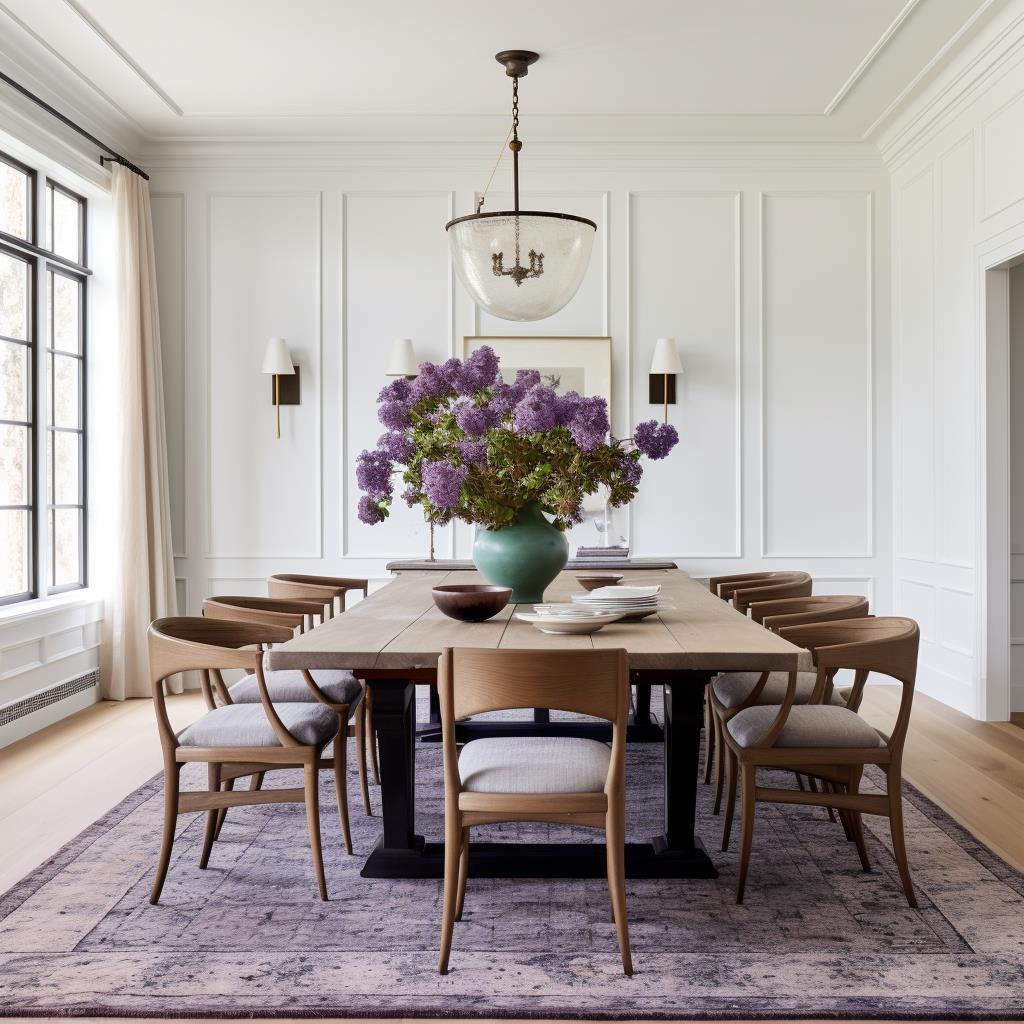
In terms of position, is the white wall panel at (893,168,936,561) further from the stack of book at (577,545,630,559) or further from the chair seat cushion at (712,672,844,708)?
the chair seat cushion at (712,672,844,708)

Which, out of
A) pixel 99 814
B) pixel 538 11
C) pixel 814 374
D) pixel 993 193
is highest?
pixel 538 11

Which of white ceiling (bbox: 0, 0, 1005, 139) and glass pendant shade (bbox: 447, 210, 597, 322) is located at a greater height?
white ceiling (bbox: 0, 0, 1005, 139)

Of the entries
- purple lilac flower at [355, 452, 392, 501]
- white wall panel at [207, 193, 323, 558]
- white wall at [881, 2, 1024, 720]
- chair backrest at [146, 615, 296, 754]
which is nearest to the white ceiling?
white wall at [881, 2, 1024, 720]

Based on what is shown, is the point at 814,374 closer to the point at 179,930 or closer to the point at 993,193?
the point at 993,193

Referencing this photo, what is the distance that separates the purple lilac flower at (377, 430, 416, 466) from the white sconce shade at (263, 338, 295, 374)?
2964mm

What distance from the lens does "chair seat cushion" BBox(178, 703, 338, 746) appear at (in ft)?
9.21

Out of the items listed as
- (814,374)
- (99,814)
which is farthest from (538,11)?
(99,814)

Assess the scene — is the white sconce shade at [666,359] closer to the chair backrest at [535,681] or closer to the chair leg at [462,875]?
the chair leg at [462,875]

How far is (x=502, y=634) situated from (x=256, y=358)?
384cm

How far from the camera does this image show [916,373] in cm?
575

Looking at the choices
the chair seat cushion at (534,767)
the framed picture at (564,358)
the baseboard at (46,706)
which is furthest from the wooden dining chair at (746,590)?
the baseboard at (46,706)

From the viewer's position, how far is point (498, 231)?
3637 millimetres

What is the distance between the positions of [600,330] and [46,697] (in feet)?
12.1

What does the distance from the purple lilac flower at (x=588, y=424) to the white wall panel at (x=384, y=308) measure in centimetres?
311
